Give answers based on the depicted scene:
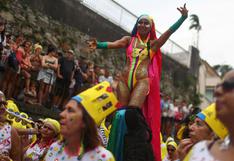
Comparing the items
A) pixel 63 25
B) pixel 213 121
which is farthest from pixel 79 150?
pixel 63 25

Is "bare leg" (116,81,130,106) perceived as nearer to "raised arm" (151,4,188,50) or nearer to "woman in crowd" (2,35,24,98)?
"raised arm" (151,4,188,50)

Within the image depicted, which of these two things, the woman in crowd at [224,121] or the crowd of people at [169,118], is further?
the crowd of people at [169,118]

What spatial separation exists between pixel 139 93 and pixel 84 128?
1.75 m

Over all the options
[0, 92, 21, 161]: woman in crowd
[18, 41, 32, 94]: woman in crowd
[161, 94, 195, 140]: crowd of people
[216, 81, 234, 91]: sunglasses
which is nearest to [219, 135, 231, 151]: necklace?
[216, 81, 234, 91]: sunglasses

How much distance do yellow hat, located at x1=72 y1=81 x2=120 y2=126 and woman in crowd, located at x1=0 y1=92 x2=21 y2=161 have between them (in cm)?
176

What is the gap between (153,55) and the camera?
4902mm

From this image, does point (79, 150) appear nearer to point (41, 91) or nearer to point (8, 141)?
point (8, 141)

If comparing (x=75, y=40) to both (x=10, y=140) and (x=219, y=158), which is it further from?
(x=219, y=158)

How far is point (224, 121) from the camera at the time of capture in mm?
1924

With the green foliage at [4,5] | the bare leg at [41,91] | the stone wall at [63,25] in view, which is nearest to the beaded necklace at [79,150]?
the bare leg at [41,91]

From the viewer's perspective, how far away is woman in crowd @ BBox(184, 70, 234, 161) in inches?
74.8

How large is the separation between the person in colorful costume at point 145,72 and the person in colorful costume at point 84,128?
1.45 m

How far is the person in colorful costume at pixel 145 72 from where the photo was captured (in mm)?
4566

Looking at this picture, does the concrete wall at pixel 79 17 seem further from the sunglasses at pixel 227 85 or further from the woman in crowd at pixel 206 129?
the sunglasses at pixel 227 85
